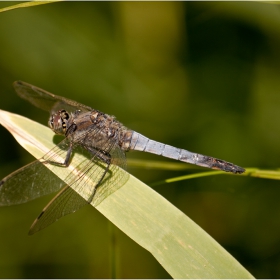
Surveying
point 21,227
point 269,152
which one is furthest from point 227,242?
point 21,227

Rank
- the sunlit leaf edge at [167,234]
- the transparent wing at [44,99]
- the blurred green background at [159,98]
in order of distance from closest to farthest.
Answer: the sunlit leaf edge at [167,234], the transparent wing at [44,99], the blurred green background at [159,98]

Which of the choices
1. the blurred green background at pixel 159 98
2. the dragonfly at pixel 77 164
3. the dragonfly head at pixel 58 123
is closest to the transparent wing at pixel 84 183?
the dragonfly at pixel 77 164

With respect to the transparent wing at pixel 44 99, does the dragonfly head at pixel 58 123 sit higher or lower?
lower

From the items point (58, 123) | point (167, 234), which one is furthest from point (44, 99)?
point (167, 234)

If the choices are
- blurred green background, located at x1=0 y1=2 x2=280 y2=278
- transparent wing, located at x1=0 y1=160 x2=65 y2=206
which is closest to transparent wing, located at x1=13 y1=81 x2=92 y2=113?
blurred green background, located at x1=0 y1=2 x2=280 y2=278

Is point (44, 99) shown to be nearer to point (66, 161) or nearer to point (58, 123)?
point (58, 123)

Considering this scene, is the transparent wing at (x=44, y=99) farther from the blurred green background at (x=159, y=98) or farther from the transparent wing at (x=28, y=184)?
the transparent wing at (x=28, y=184)
